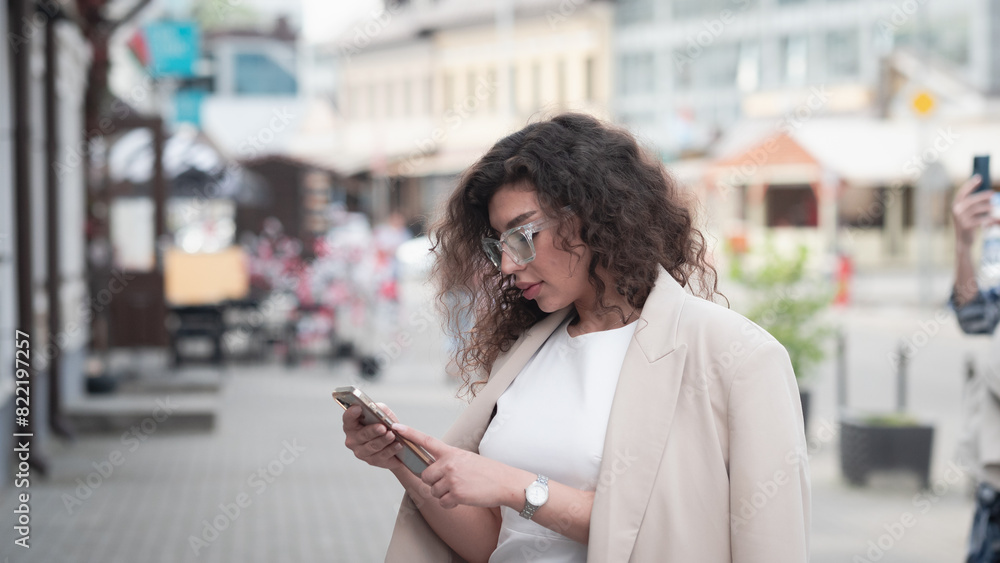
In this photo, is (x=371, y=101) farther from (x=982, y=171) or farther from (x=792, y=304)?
(x=982, y=171)

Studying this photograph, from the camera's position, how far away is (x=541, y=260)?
2.29m

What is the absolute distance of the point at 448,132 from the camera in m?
49.3

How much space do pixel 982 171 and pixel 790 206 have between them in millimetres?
37771

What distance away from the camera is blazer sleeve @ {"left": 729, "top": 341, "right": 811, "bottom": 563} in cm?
203

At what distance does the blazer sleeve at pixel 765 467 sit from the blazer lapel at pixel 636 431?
0.14m

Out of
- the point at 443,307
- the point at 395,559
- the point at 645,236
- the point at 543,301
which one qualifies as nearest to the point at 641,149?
the point at 645,236

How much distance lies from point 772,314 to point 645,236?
6.29 meters

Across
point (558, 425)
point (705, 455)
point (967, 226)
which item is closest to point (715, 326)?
point (705, 455)

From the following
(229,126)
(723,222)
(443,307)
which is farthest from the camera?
(229,126)

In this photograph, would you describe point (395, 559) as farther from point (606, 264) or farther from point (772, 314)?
point (772, 314)

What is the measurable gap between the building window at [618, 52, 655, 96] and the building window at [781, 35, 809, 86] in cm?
614

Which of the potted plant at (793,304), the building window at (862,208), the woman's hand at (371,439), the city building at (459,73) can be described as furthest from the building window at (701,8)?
the woman's hand at (371,439)

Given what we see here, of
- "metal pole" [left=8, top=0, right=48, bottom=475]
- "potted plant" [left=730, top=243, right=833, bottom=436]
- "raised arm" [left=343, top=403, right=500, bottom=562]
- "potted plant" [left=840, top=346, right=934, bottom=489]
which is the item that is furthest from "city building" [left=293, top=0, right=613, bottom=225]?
"raised arm" [left=343, top=403, right=500, bottom=562]

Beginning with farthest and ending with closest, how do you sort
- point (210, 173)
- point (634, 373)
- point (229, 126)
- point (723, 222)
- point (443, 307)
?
point (229, 126)
point (723, 222)
point (210, 173)
point (443, 307)
point (634, 373)
